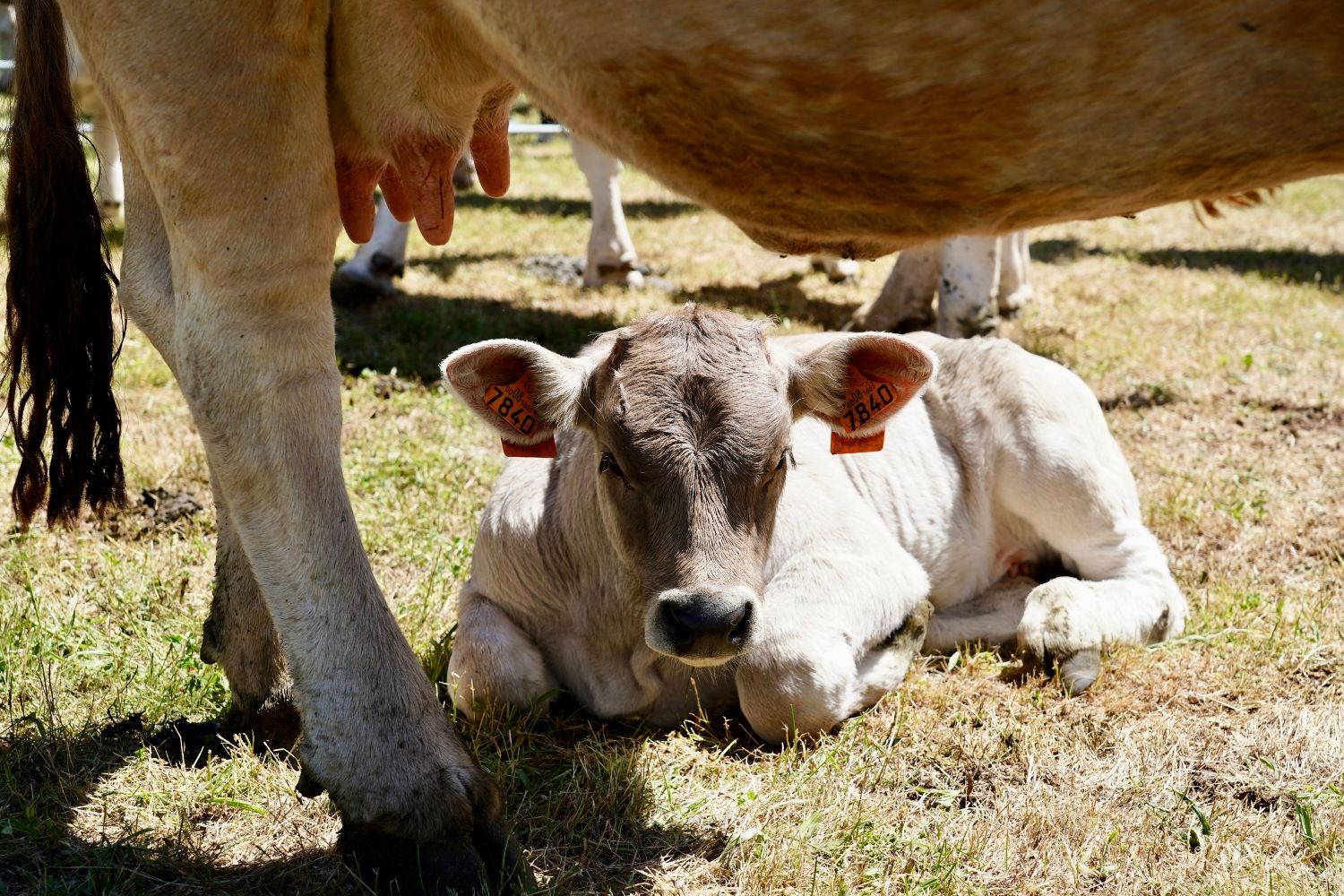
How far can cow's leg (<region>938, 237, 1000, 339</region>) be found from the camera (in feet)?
24.9

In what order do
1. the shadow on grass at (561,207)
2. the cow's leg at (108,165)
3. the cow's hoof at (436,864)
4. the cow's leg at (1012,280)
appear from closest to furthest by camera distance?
the cow's hoof at (436,864)
the cow's leg at (1012,280)
the cow's leg at (108,165)
the shadow on grass at (561,207)

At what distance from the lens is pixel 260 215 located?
2.78m

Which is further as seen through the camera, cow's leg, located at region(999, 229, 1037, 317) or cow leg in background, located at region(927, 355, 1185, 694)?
cow's leg, located at region(999, 229, 1037, 317)

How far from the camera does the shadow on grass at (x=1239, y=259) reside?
405 inches

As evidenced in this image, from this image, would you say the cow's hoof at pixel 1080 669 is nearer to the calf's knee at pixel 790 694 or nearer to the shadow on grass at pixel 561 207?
the calf's knee at pixel 790 694

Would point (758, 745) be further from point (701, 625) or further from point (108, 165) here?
point (108, 165)

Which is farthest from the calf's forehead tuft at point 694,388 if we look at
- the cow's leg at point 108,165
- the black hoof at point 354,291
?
the cow's leg at point 108,165

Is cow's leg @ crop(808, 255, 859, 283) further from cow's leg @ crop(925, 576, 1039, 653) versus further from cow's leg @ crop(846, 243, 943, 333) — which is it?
cow's leg @ crop(925, 576, 1039, 653)

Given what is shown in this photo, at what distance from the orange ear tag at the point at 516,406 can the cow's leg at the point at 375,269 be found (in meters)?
4.92

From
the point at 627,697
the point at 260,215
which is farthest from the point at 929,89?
the point at 627,697

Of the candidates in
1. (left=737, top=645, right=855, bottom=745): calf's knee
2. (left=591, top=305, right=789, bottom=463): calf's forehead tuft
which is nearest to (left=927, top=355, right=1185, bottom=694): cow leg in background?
(left=737, top=645, right=855, bottom=745): calf's knee

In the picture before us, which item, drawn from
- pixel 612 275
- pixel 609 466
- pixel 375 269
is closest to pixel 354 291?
pixel 375 269

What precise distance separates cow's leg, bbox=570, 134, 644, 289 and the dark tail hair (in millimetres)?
5893

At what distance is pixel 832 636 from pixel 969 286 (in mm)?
4251
